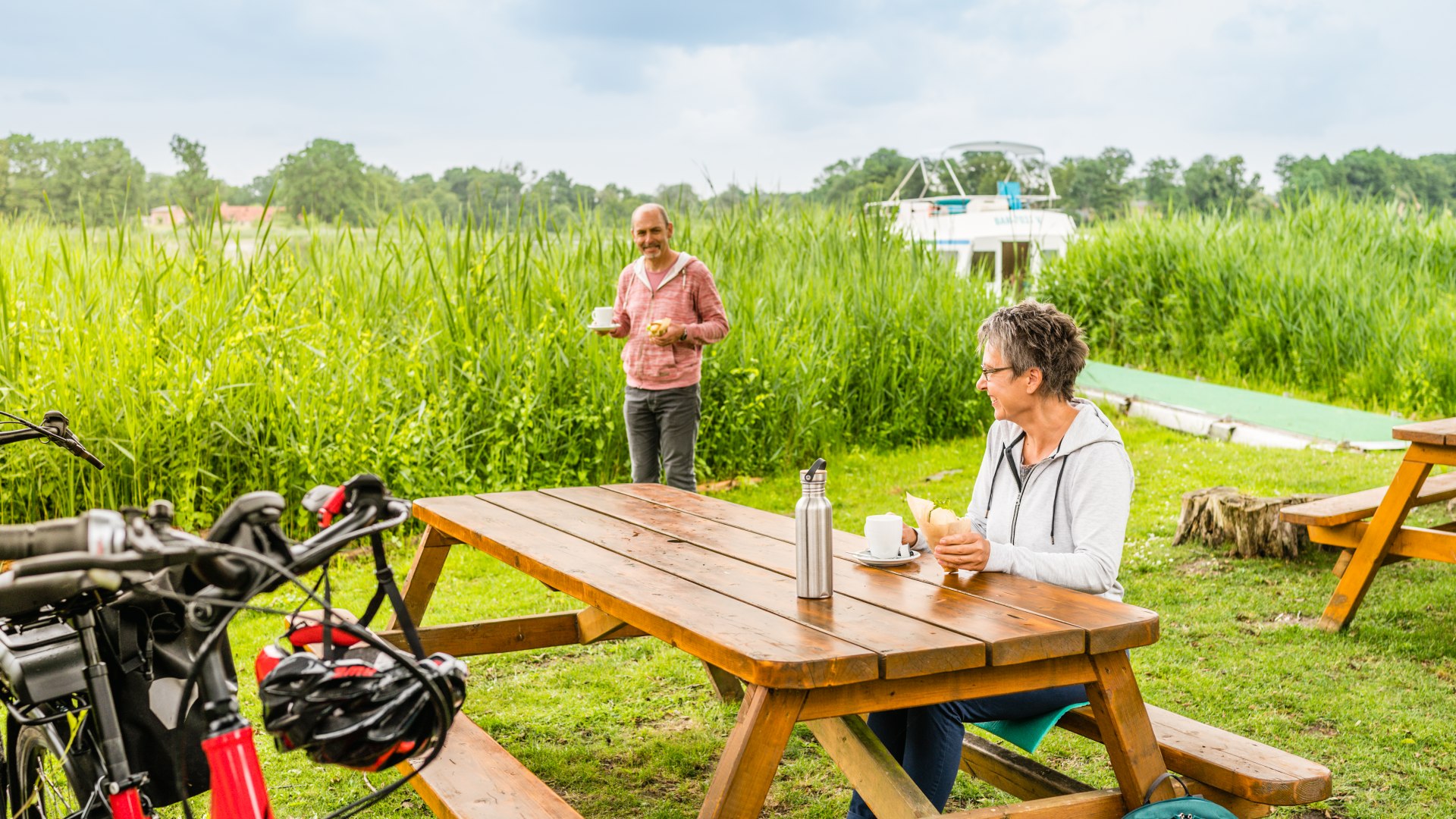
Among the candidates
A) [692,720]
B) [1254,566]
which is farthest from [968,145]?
[692,720]

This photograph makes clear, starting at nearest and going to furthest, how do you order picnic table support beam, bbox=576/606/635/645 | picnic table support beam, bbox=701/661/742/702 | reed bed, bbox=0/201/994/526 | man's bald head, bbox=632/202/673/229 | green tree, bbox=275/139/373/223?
picnic table support beam, bbox=576/606/635/645, picnic table support beam, bbox=701/661/742/702, man's bald head, bbox=632/202/673/229, reed bed, bbox=0/201/994/526, green tree, bbox=275/139/373/223

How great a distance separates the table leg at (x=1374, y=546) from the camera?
4.37 m

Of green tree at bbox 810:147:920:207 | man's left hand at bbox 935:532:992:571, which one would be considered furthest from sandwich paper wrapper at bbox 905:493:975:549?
green tree at bbox 810:147:920:207

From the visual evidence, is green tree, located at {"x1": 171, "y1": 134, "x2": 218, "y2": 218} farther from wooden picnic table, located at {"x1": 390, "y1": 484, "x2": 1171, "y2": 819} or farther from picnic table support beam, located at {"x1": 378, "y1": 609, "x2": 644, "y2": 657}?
wooden picnic table, located at {"x1": 390, "y1": 484, "x2": 1171, "y2": 819}

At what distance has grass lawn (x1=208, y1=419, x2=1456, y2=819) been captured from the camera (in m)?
3.23

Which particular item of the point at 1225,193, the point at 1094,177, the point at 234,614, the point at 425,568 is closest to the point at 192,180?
the point at 425,568

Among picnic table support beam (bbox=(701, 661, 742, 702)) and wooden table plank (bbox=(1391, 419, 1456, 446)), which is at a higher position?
wooden table plank (bbox=(1391, 419, 1456, 446))

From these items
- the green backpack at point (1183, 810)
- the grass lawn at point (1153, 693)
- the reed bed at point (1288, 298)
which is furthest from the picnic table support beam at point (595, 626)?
the reed bed at point (1288, 298)

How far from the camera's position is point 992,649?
6.35ft

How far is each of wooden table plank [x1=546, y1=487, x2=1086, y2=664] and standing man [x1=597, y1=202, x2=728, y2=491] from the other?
2.16m

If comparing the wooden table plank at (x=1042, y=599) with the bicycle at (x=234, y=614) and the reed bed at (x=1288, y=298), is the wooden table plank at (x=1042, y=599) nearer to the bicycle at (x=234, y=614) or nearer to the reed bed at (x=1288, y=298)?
the bicycle at (x=234, y=614)

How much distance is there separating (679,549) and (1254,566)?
3.67 meters

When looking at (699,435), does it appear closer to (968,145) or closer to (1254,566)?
(1254,566)

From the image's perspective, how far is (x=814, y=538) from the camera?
2.22 metres
